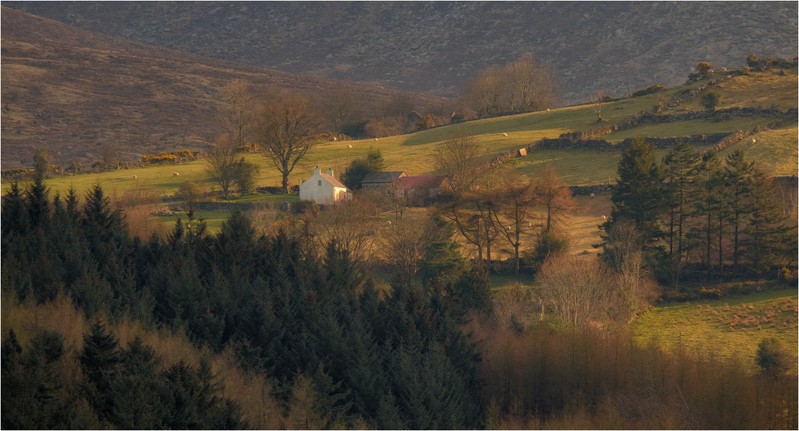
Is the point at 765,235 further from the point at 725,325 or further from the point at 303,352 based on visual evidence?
the point at 303,352

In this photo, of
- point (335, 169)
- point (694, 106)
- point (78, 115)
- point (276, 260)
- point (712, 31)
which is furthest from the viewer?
point (712, 31)

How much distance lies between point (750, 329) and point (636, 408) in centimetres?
1490

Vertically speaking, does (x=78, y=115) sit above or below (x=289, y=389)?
above

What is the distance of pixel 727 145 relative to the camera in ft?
264

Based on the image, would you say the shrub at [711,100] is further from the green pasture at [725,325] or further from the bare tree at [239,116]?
the bare tree at [239,116]

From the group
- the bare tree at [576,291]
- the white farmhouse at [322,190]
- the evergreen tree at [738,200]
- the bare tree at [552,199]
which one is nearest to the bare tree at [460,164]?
the bare tree at [552,199]

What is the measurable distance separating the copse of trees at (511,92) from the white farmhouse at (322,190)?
44.6 meters

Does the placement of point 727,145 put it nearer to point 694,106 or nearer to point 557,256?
point 694,106

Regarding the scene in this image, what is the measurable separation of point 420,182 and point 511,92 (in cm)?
5180

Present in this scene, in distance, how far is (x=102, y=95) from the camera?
15350 centimetres

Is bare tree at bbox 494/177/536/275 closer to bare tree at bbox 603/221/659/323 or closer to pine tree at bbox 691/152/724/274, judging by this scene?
bare tree at bbox 603/221/659/323

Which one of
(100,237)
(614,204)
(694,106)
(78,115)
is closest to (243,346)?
(100,237)

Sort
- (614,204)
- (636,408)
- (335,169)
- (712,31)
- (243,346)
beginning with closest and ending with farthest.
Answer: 1. (636,408)
2. (243,346)
3. (614,204)
4. (335,169)
5. (712,31)

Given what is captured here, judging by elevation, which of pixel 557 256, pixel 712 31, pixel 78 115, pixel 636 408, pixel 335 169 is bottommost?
pixel 636 408
